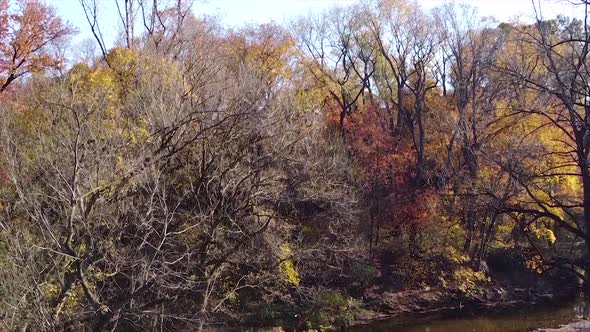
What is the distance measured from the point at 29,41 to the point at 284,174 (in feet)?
45.0

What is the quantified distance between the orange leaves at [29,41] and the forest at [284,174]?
0.08 metres

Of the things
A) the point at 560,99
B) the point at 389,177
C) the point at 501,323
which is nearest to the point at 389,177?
the point at 389,177

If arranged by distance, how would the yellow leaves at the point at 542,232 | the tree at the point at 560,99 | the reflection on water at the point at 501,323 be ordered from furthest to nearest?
the yellow leaves at the point at 542,232 < the reflection on water at the point at 501,323 < the tree at the point at 560,99

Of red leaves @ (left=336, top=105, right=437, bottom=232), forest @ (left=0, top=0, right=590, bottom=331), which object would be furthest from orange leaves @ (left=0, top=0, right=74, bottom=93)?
red leaves @ (left=336, top=105, right=437, bottom=232)

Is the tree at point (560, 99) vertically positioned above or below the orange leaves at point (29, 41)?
below

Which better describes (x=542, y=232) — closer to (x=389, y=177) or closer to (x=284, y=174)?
(x=389, y=177)

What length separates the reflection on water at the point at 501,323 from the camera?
20.4m

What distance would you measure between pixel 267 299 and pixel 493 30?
16171mm

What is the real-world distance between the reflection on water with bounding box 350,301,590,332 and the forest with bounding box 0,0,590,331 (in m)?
1.27

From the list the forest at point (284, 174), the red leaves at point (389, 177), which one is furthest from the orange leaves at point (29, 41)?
the red leaves at point (389, 177)

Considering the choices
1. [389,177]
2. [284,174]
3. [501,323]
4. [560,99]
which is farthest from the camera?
[389,177]

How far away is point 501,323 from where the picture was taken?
21203mm

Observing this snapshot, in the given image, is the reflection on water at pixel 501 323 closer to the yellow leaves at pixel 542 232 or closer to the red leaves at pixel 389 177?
the yellow leaves at pixel 542 232

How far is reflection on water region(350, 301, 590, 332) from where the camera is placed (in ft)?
66.8
